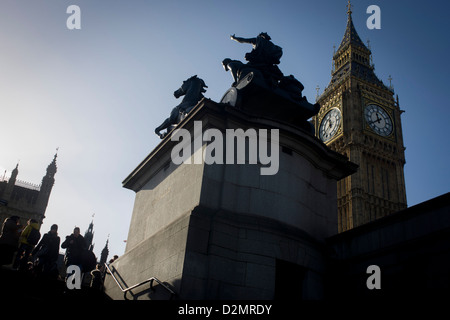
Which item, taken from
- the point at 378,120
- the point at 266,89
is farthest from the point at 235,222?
the point at 378,120

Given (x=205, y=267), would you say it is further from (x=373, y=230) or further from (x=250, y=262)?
(x=373, y=230)

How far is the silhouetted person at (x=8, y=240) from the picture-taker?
9.07 m

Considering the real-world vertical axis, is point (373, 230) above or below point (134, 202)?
below

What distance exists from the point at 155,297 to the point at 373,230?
443 centimetres

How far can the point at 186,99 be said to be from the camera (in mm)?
12906

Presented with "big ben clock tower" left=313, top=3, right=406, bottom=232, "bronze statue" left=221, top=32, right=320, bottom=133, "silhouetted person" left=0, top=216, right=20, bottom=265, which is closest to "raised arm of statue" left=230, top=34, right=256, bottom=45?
"bronze statue" left=221, top=32, right=320, bottom=133

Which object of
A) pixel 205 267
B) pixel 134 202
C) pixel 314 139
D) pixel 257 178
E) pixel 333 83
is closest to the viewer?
pixel 205 267

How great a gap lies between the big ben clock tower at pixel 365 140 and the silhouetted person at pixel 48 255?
55.6 m

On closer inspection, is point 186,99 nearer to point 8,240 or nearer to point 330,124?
point 8,240

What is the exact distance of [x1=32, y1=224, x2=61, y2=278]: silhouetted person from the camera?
984 cm

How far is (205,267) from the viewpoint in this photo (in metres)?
8.59

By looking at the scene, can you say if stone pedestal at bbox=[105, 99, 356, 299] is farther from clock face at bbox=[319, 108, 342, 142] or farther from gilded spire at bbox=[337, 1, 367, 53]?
gilded spire at bbox=[337, 1, 367, 53]
